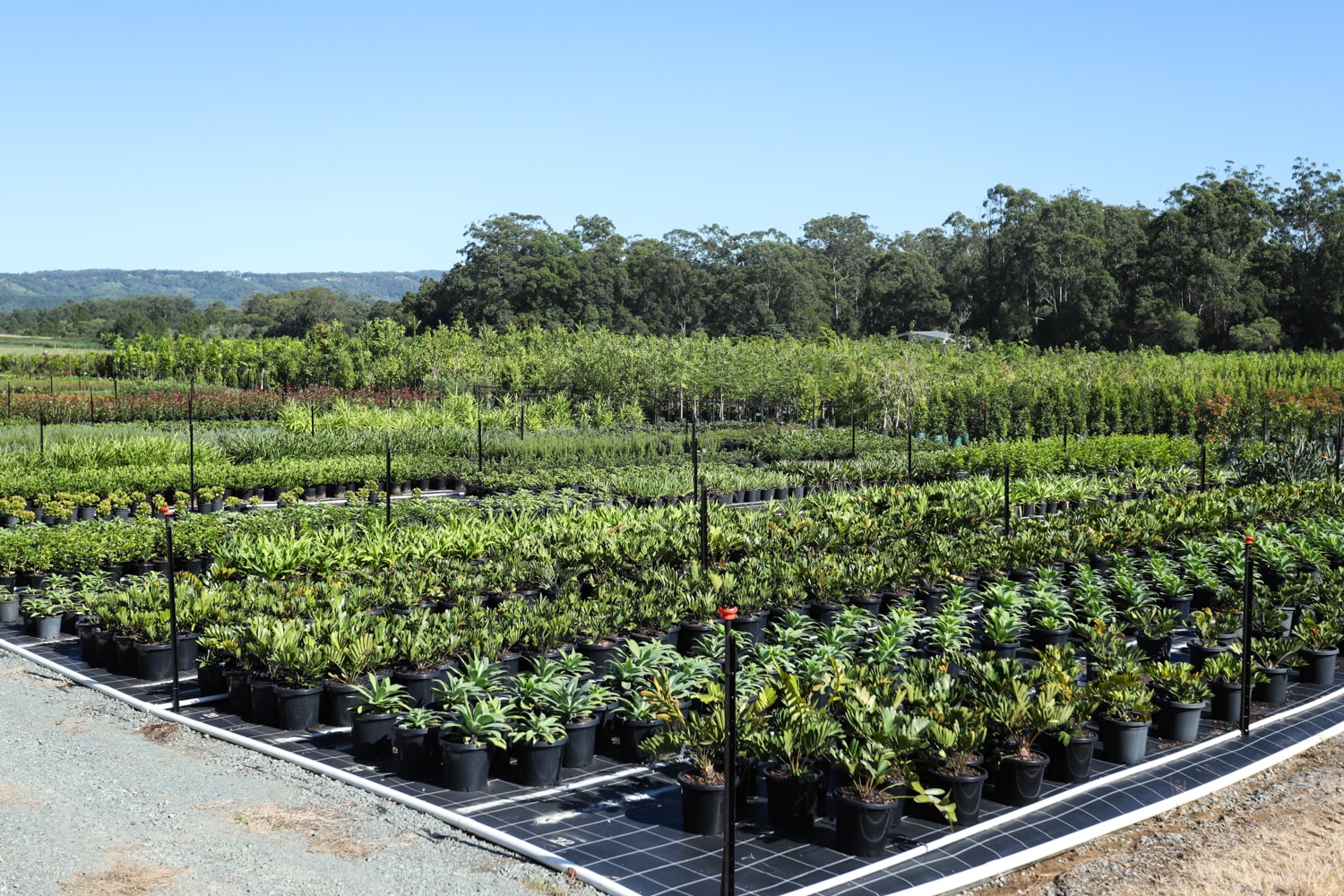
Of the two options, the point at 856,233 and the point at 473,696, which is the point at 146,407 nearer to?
the point at 473,696

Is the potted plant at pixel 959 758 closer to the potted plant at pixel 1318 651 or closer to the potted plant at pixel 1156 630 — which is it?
the potted plant at pixel 1156 630

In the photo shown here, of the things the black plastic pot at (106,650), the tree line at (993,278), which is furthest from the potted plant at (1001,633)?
the tree line at (993,278)

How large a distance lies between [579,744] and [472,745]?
0.72 meters

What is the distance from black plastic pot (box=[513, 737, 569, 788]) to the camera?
650 cm

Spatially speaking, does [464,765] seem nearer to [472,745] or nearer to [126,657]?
[472,745]

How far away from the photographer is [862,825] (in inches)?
219

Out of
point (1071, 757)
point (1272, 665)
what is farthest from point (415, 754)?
point (1272, 665)

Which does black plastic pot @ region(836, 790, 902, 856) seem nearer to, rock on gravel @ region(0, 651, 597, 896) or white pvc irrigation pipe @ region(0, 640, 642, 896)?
white pvc irrigation pipe @ region(0, 640, 642, 896)

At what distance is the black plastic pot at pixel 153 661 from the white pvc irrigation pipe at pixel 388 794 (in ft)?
0.96

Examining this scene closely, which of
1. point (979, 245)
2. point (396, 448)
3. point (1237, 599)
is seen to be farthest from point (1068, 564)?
point (979, 245)

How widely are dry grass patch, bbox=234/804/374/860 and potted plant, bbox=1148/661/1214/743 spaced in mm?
5012

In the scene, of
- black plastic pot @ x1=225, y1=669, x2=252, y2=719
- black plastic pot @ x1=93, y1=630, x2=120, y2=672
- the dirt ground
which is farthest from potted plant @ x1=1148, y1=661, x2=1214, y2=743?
black plastic pot @ x1=93, y1=630, x2=120, y2=672

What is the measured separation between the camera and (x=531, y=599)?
10.4 meters

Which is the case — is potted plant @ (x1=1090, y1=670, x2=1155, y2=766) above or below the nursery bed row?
above
